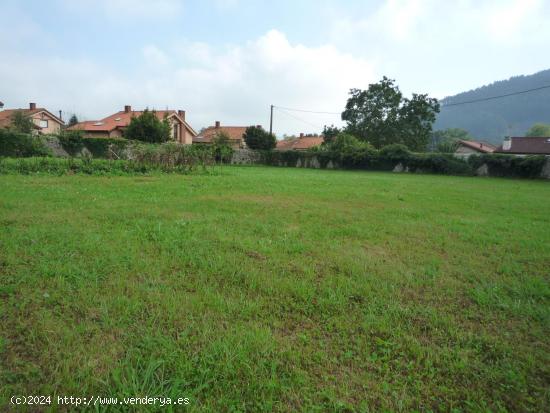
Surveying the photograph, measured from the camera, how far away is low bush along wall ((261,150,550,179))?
74.0 feet

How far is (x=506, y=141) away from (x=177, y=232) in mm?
45517

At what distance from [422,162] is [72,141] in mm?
26971

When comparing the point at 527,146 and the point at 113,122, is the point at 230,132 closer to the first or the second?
the point at 113,122

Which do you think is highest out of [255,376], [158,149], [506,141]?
[506,141]

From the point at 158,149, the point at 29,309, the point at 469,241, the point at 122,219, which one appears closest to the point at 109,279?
the point at 29,309

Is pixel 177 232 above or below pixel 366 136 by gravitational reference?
below

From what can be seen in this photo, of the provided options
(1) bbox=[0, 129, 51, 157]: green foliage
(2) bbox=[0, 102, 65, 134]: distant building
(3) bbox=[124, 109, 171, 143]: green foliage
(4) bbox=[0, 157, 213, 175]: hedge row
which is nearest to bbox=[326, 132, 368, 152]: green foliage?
(3) bbox=[124, 109, 171, 143]: green foliage

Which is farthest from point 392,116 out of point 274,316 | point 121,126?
point 274,316

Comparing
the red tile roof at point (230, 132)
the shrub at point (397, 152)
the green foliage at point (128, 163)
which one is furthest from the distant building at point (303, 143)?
the green foliage at point (128, 163)

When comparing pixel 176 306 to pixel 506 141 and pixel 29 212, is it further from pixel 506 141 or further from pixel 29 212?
pixel 506 141

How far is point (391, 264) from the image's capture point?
3799 mm

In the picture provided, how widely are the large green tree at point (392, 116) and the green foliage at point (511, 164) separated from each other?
17.4 m

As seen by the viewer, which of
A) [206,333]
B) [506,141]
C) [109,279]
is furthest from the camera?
[506,141]

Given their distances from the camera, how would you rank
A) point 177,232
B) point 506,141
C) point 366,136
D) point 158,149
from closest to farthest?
1. point 177,232
2. point 158,149
3. point 506,141
4. point 366,136
